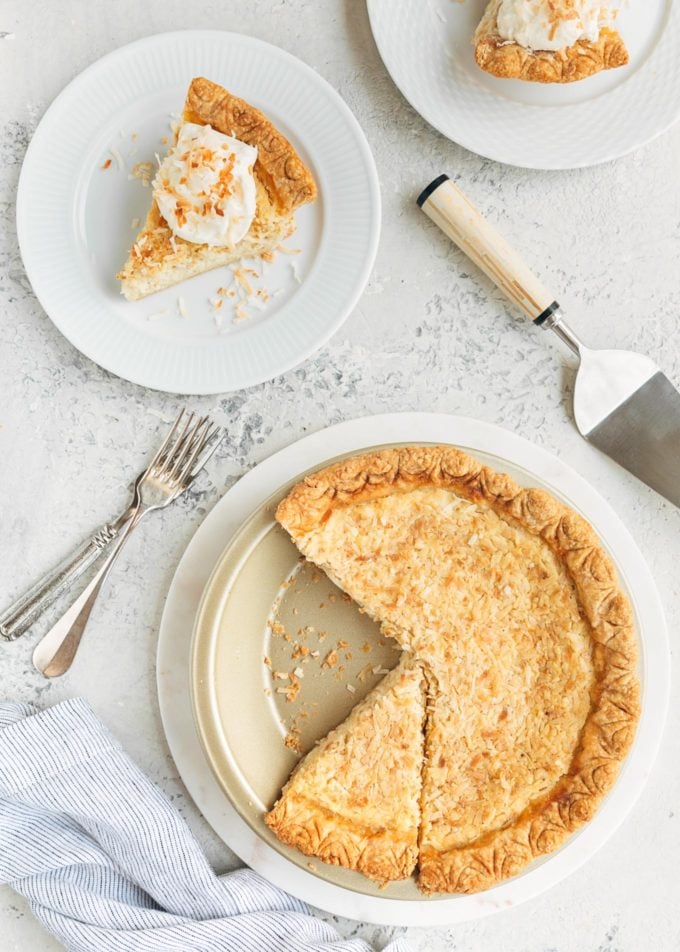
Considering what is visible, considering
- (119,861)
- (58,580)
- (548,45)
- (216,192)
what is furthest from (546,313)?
(119,861)

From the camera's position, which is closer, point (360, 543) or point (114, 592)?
point (360, 543)

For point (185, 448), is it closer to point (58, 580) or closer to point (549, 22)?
point (58, 580)

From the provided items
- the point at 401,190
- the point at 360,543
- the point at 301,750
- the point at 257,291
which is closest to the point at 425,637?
the point at 360,543

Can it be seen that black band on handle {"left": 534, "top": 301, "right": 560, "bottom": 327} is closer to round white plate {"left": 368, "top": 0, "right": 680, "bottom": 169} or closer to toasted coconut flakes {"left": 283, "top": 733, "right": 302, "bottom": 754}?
round white plate {"left": 368, "top": 0, "right": 680, "bottom": 169}

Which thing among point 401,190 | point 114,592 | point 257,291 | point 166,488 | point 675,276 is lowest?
point 114,592

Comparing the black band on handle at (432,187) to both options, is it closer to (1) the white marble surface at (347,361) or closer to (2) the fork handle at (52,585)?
(1) the white marble surface at (347,361)

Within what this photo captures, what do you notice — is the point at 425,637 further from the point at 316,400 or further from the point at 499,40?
the point at 499,40
